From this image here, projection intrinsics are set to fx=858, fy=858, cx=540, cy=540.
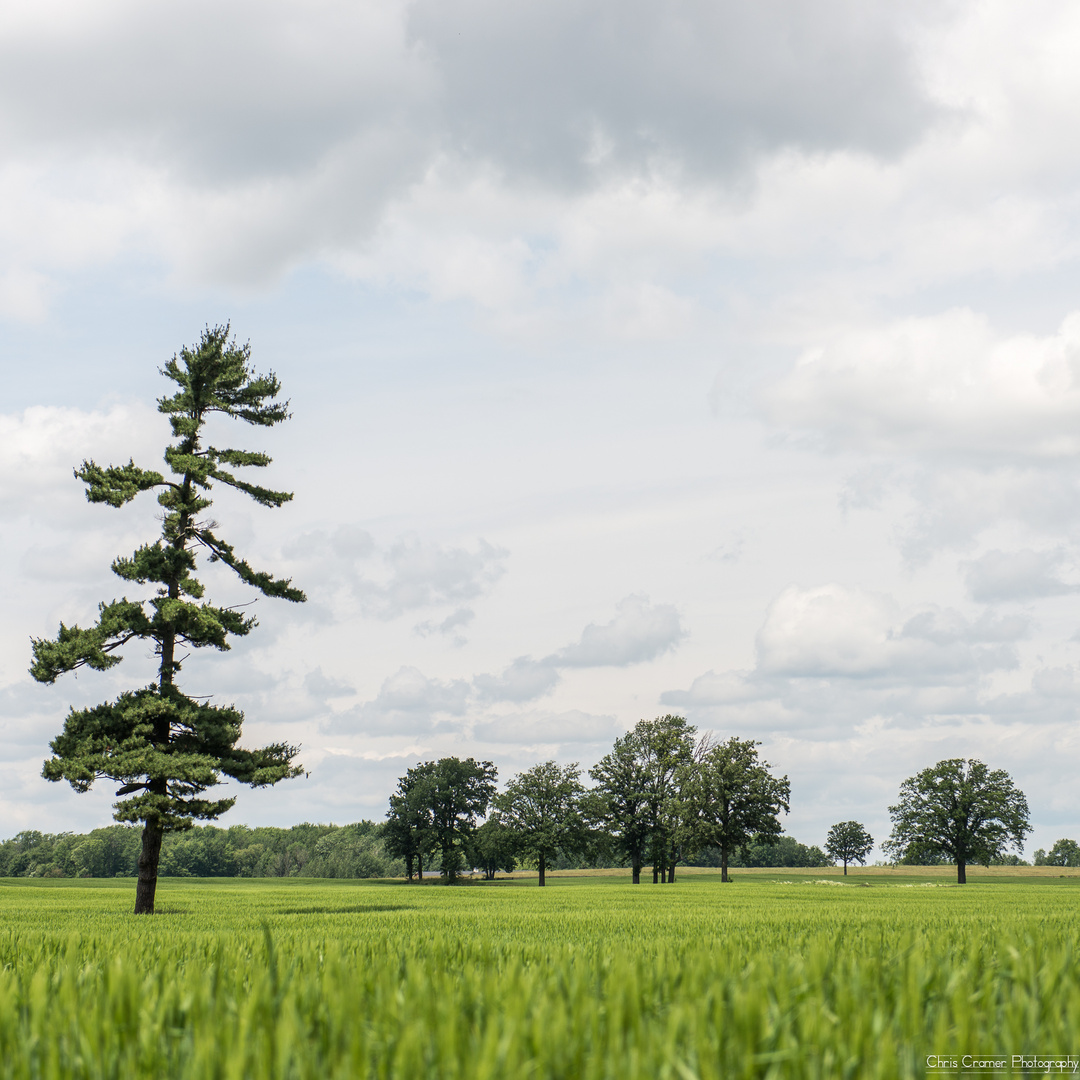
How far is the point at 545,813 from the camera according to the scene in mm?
86688

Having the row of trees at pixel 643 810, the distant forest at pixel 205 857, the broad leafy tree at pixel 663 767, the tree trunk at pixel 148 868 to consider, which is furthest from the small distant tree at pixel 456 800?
the tree trunk at pixel 148 868

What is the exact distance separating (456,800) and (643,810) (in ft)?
97.6

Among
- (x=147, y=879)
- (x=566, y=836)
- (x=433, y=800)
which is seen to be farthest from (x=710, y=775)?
(x=147, y=879)

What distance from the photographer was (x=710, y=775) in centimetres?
7238

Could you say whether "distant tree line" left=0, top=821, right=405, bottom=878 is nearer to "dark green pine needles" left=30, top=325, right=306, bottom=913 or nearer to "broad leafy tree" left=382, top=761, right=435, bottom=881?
"broad leafy tree" left=382, top=761, right=435, bottom=881

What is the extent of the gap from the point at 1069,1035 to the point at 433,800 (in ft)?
347

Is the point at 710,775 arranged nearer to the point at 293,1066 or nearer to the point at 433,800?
the point at 433,800

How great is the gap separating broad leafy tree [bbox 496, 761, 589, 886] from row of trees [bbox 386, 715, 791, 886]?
0.33 ft

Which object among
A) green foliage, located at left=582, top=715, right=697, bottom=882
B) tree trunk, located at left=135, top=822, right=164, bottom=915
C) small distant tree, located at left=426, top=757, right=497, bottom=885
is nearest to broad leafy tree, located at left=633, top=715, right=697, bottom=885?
green foliage, located at left=582, top=715, right=697, bottom=882

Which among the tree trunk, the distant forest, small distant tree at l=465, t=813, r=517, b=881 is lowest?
the distant forest

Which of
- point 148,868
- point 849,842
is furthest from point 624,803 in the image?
point 849,842

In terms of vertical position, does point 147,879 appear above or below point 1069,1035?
below

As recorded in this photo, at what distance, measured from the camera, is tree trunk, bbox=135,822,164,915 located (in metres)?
27.9

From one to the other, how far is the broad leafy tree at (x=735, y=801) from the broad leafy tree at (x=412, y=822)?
133ft
